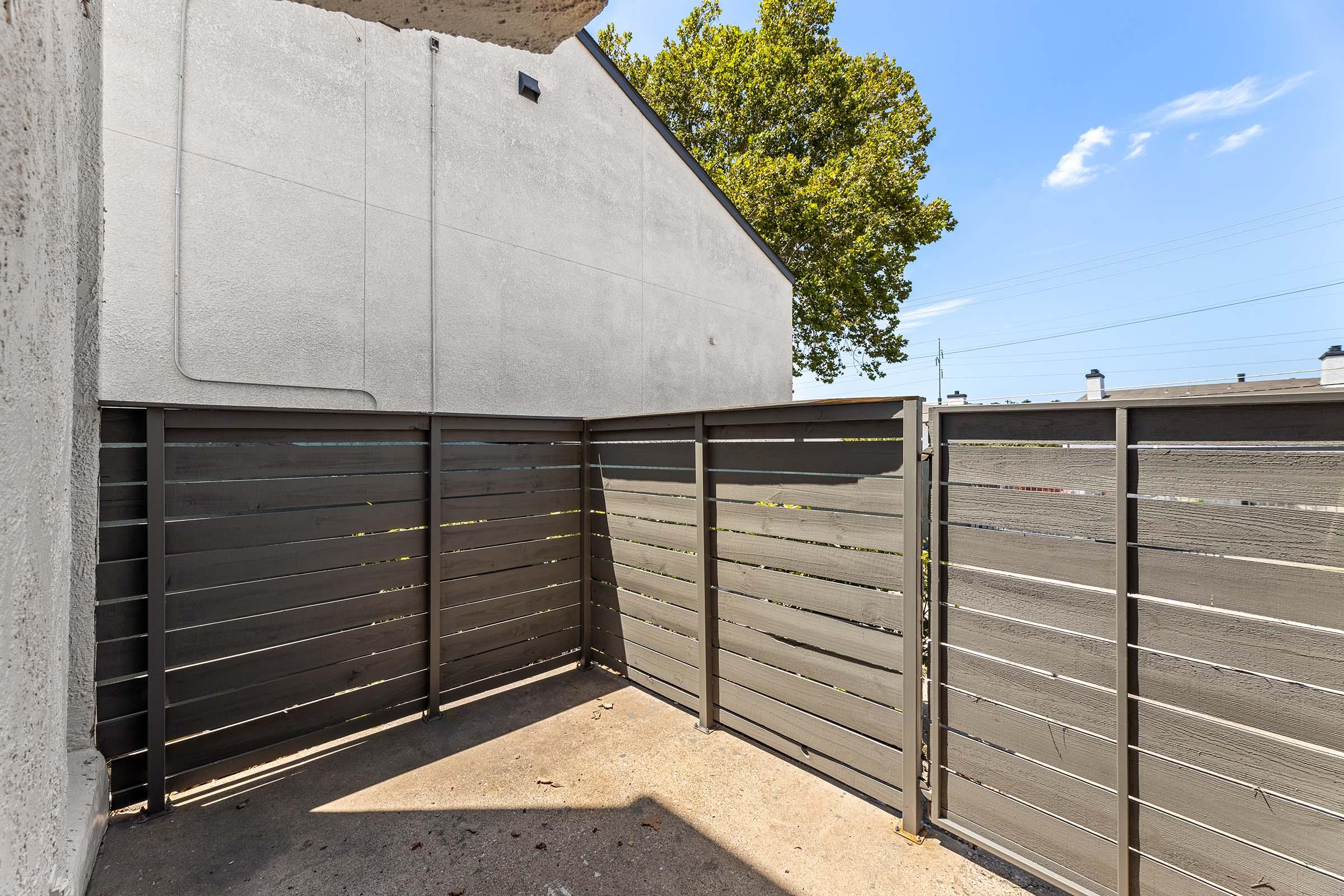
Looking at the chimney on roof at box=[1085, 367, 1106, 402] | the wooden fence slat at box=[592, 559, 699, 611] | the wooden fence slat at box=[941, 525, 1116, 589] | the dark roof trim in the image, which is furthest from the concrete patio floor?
the chimney on roof at box=[1085, 367, 1106, 402]

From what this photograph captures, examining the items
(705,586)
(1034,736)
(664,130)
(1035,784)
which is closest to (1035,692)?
(1034,736)

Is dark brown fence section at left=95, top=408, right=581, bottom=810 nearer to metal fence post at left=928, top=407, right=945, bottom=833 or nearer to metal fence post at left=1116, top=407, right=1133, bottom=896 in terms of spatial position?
metal fence post at left=928, top=407, right=945, bottom=833

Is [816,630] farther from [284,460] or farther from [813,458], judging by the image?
[284,460]

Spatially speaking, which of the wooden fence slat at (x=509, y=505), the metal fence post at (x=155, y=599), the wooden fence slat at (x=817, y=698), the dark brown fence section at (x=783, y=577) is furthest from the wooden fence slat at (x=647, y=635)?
the metal fence post at (x=155, y=599)

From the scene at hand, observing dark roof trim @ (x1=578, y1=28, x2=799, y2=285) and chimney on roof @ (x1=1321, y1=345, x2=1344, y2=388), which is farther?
chimney on roof @ (x1=1321, y1=345, x2=1344, y2=388)

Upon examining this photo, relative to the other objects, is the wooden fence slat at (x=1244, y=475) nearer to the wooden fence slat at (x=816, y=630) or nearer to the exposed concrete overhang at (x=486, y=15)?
the wooden fence slat at (x=816, y=630)

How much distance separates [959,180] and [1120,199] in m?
→ 16.7

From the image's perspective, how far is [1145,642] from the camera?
1.93m

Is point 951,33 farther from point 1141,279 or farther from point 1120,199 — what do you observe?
point 1141,279

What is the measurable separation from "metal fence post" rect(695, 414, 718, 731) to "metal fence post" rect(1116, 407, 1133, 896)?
191 centimetres

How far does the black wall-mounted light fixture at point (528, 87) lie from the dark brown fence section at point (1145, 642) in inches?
176

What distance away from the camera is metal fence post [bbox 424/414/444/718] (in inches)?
136

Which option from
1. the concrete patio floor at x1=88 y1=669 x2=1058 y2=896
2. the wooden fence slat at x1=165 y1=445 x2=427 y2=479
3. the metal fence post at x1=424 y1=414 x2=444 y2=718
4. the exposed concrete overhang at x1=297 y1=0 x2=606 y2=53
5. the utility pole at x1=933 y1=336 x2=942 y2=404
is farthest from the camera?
the utility pole at x1=933 y1=336 x2=942 y2=404

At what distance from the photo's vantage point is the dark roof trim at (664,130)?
5453mm
